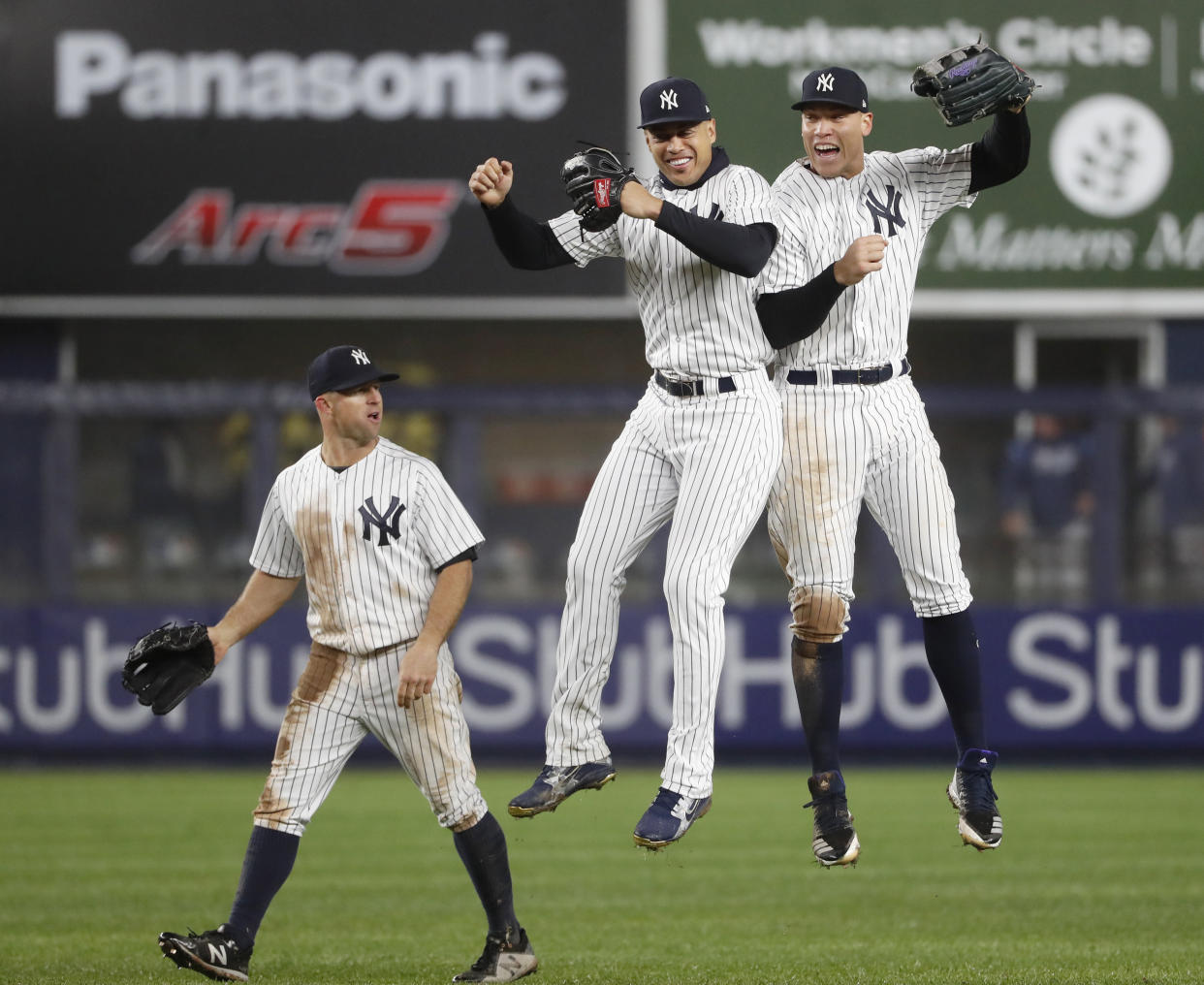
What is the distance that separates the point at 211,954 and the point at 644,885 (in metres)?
4.24

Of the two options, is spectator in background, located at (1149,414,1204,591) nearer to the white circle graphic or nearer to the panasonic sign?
the white circle graphic

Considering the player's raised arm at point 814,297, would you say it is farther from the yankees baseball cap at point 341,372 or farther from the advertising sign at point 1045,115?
the advertising sign at point 1045,115

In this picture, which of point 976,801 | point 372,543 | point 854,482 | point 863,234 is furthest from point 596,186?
point 976,801

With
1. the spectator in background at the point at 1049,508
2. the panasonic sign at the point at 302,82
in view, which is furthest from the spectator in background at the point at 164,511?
the spectator in background at the point at 1049,508

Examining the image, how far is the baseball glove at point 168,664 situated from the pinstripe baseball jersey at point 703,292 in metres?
1.92

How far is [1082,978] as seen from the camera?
297 inches

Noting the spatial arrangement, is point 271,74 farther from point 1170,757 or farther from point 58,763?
point 1170,757

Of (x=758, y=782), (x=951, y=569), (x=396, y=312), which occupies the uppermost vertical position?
(x=396, y=312)

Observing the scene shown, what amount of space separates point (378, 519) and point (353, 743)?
808mm

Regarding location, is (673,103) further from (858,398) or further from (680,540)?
(680,540)

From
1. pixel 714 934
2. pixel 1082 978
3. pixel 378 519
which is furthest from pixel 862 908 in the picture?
pixel 378 519

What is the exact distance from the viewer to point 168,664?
23.2 feet

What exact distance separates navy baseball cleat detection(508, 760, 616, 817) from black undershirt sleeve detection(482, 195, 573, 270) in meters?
1.66

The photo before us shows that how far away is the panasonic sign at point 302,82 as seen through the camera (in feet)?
53.9
